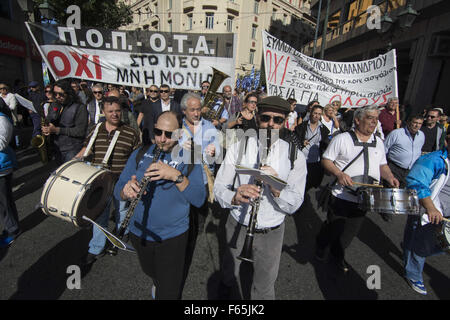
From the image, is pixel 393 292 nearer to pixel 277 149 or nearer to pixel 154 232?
pixel 277 149

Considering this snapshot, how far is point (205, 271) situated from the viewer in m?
3.01

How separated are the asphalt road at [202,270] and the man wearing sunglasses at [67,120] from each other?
4.40 ft

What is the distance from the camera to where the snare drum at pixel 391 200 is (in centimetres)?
239

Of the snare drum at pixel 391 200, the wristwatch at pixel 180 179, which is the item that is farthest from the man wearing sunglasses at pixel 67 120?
the snare drum at pixel 391 200

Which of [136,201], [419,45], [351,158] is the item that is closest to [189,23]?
[419,45]

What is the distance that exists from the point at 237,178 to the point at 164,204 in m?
0.70

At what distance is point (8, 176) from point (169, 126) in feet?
9.30

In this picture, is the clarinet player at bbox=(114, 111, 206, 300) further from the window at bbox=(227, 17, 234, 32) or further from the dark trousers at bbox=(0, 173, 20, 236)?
the window at bbox=(227, 17, 234, 32)

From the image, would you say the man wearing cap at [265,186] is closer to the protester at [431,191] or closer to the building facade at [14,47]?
the protester at [431,191]

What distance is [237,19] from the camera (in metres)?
32.8

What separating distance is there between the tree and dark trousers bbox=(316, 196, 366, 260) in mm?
16045

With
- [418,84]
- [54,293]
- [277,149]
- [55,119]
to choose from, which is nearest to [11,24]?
[55,119]

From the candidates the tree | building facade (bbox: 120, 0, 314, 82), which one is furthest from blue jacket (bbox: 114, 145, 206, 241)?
building facade (bbox: 120, 0, 314, 82)

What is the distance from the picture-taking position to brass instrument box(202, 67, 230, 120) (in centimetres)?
455
